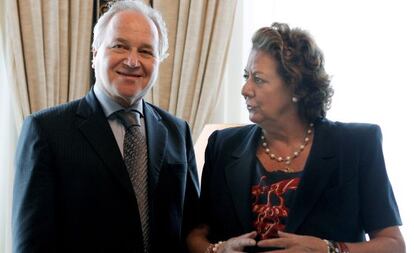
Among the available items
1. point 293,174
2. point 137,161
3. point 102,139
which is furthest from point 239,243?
point 102,139

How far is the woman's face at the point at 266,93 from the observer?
173 cm

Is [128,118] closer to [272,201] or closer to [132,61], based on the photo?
[132,61]

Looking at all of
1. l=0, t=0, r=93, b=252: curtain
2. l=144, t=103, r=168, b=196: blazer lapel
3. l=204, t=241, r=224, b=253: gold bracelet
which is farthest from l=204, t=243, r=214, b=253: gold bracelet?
l=0, t=0, r=93, b=252: curtain

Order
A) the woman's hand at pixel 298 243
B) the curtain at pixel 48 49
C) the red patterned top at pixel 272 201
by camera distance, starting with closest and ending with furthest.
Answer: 1. the woman's hand at pixel 298 243
2. the red patterned top at pixel 272 201
3. the curtain at pixel 48 49

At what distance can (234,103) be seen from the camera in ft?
10.4

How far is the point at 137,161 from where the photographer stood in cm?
175

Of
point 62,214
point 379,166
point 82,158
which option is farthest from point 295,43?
point 62,214

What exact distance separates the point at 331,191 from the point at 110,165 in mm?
672

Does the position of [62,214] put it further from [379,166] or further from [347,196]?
[379,166]

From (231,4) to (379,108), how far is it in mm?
977

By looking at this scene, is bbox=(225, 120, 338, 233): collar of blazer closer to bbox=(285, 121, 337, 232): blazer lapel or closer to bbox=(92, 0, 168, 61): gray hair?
bbox=(285, 121, 337, 232): blazer lapel

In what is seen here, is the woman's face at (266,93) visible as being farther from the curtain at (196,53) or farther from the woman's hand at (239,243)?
the curtain at (196,53)

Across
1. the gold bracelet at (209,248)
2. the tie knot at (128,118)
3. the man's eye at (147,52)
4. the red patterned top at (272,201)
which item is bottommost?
the gold bracelet at (209,248)

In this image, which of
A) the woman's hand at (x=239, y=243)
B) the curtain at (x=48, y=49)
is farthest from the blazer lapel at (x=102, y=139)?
the curtain at (x=48, y=49)
